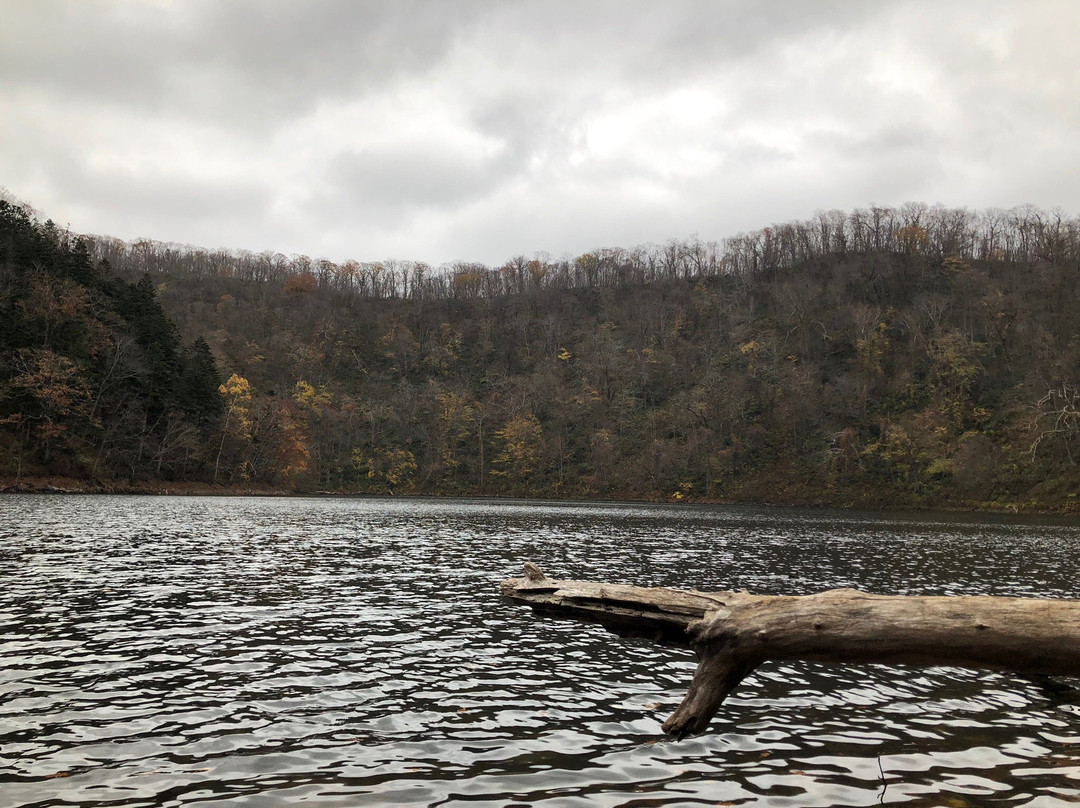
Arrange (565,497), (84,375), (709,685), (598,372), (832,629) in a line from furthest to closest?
(598,372)
(565,497)
(84,375)
(709,685)
(832,629)

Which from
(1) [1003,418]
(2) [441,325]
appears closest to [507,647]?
(1) [1003,418]

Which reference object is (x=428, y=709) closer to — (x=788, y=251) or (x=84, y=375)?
(x=84, y=375)

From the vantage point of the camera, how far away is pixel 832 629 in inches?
308

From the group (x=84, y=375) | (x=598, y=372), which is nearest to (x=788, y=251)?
(x=598, y=372)

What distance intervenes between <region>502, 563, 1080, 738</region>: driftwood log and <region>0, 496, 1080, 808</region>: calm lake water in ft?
4.79

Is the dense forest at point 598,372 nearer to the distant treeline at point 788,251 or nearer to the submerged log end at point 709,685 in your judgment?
the distant treeline at point 788,251

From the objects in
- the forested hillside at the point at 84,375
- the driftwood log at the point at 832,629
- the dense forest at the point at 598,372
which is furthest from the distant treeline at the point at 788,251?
the driftwood log at the point at 832,629

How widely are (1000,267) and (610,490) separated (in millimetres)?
89523

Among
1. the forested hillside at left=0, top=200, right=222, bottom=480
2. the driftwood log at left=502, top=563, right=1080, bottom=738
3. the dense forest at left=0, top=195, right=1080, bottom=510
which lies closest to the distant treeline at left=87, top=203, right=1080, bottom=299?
the dense forest at left=0, top=195, right=1080, bottom=510

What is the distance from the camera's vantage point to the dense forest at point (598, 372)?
83.1 metres

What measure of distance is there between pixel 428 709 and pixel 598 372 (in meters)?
136

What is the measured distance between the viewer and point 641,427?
421 feet

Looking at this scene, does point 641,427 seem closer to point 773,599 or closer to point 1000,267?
point 1000,267

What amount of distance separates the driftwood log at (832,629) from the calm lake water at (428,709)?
1459 mm
